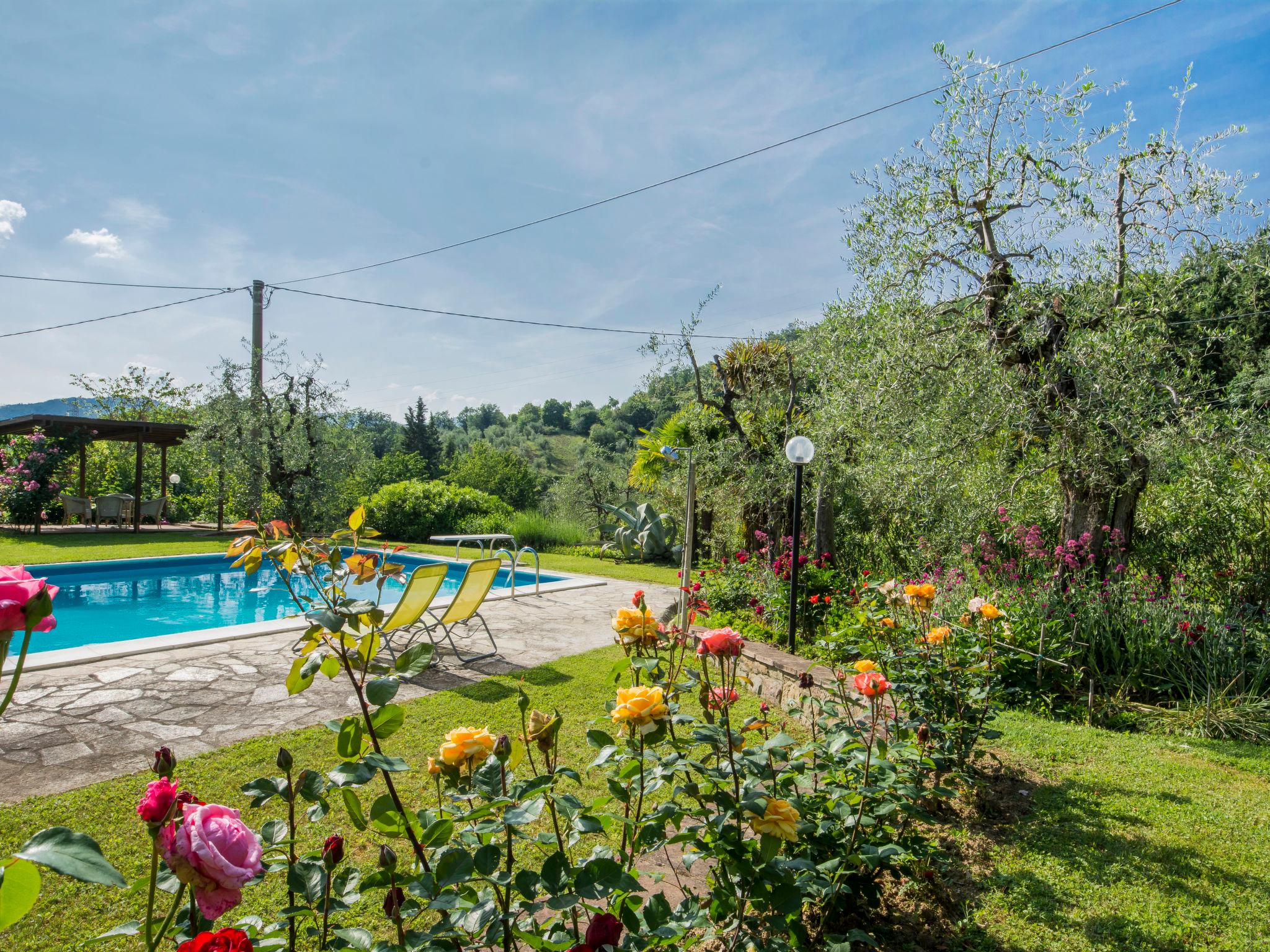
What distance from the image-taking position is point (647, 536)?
1310 cm

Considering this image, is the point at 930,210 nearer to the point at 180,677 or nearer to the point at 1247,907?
the point at 1247,907

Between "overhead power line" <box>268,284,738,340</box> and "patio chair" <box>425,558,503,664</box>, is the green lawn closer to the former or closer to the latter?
"overhead power line" <box>268,284,738,340</box>

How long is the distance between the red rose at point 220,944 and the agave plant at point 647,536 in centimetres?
1202

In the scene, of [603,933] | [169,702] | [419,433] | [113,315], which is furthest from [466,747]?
[419,433]

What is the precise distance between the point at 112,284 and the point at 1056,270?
19276mm

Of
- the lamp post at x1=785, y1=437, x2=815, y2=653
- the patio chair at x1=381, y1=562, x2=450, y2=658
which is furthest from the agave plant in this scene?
the patio chair at x1=381, y1=562, x2=450, y2=658

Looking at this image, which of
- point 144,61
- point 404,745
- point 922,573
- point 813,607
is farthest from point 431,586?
point 144,61

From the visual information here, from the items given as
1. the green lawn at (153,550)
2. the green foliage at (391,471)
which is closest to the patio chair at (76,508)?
the green lawn at (153,550)

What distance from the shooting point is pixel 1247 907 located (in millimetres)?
2312

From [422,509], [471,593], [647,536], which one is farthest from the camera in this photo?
[422,509]

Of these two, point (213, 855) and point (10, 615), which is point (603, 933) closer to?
point (213, 855)

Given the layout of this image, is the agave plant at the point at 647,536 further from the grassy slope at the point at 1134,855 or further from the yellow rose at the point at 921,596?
the yellow rose at the point at 921,596

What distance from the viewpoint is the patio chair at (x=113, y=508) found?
591 inches

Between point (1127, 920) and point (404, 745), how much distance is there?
3.31 meters
